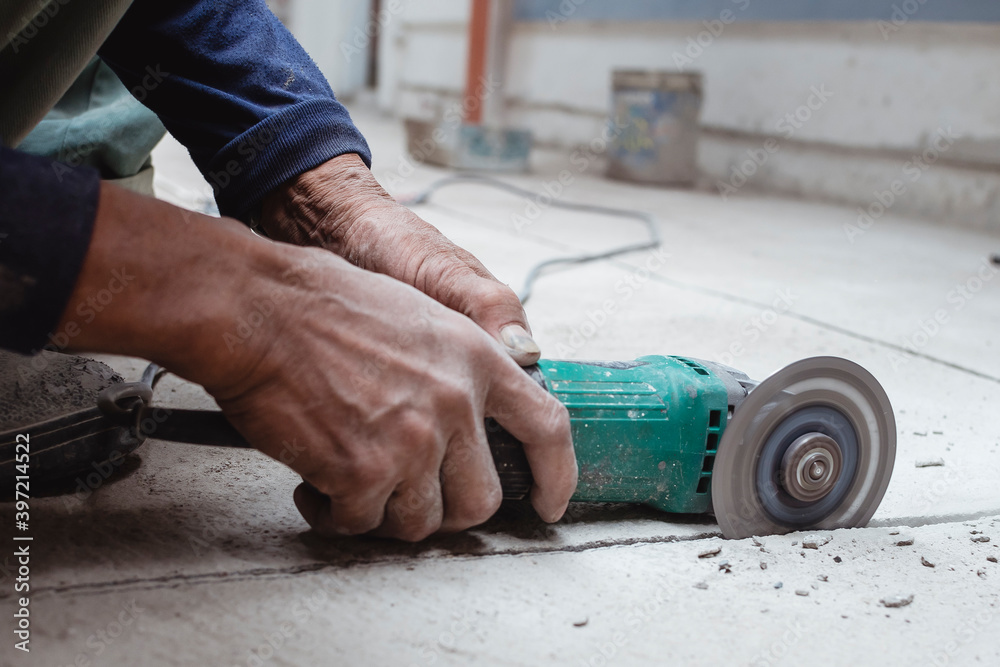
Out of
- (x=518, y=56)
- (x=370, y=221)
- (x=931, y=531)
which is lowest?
(x=931, y=531)

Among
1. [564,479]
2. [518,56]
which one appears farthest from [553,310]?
[518,56]

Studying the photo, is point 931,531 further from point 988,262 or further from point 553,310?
point 988,262

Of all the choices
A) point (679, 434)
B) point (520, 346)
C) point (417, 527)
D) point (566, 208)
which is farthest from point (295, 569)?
point (566, 208)

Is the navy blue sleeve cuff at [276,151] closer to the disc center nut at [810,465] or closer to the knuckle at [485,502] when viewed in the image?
the knuckle at [485,502]

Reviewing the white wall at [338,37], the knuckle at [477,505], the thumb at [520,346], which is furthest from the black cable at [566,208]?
the white wall at [338,37]

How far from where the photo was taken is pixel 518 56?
6301mm

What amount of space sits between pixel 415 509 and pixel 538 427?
0.16 m

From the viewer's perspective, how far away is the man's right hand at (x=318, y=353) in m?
0.77

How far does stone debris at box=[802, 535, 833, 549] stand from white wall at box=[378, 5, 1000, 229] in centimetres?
320

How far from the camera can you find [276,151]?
1256 millimetres

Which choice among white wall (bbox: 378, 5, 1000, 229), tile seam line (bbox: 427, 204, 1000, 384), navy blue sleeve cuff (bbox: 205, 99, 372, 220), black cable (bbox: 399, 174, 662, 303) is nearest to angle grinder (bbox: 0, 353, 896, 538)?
navy blue sleeve cuff (bbox: 205, 99, 372, 220)

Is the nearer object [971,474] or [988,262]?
[971,474]

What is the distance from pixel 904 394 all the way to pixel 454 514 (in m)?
1.13

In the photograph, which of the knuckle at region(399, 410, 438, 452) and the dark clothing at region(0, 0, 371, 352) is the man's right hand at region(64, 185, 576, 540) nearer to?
the knuckle at region(399, 410, 438, 452)
